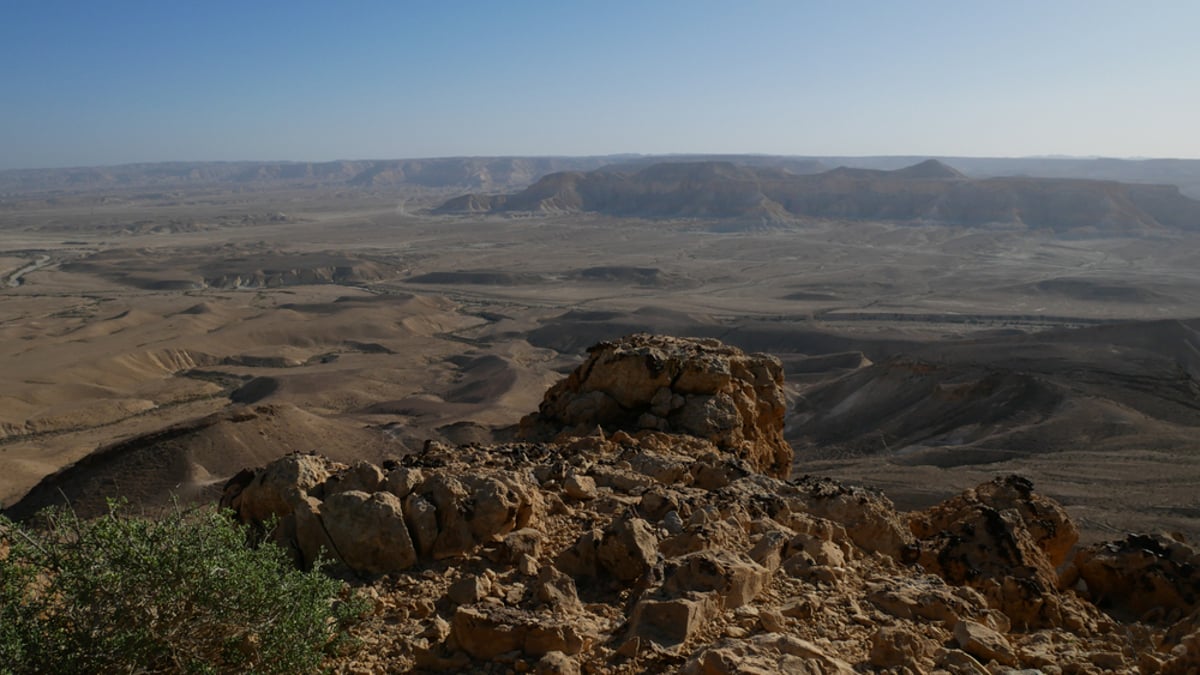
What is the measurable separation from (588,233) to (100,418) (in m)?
87.6

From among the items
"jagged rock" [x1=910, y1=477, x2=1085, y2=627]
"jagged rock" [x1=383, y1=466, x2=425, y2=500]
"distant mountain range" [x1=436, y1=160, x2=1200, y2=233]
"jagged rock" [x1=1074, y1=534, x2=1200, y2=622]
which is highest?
"distant mountain range" [x1=436, y1=160, x2=1200, y2=233]

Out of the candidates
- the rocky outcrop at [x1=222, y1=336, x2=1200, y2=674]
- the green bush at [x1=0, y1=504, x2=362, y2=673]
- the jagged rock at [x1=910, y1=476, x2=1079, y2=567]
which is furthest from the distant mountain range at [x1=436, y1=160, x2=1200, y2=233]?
the green bush at [x1=0, y1=504, x2=362, y2=673]

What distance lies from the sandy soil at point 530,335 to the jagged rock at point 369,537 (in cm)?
1639

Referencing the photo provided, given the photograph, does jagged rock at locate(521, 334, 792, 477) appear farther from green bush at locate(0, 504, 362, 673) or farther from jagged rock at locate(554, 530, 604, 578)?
green bush at locate(0, 504, 362, 673)

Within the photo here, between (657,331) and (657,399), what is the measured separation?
39971 mm

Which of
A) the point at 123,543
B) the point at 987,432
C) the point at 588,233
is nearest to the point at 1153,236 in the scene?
the point at 588,233

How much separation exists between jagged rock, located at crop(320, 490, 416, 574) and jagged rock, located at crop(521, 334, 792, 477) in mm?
5925

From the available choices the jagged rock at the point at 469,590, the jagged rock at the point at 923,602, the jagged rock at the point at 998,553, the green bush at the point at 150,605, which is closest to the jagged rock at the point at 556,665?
the jagged rock at the point at 469,590

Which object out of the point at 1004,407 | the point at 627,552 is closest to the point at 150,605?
the point at 627,552

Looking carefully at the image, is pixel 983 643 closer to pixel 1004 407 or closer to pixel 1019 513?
pixel 1019 513

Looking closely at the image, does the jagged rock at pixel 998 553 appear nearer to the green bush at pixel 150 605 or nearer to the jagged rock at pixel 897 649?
the jagged rock at pixel 897 649

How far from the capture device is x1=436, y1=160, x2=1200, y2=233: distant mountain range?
10906 cm

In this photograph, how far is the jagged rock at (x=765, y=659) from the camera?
4312mm

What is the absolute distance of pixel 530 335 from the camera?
175 ft
